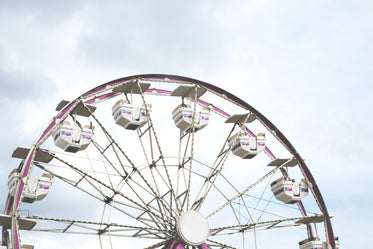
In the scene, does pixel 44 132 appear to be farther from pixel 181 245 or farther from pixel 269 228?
pixel 269 228

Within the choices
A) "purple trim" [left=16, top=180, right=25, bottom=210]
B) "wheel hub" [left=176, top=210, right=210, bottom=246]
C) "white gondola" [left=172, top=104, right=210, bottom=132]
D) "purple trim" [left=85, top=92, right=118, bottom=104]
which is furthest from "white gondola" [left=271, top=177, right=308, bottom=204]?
"purple trim" [left=16, top=180, right=25, bottom=210]

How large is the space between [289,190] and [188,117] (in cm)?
538

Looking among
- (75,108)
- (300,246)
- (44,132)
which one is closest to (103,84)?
(75,108)

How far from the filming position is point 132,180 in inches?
884

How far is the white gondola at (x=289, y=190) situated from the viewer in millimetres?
25516

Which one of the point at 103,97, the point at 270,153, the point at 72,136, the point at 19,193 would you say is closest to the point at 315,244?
the point at 270,153

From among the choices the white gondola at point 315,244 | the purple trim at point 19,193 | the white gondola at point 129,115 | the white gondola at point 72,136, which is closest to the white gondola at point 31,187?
the purple trim at point 19,193

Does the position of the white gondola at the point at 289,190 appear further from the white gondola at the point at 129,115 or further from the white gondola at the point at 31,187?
the white gondola at the point at 31,187

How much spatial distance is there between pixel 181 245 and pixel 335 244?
7505mm

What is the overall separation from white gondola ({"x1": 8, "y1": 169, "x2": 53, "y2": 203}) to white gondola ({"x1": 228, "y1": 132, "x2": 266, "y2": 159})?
7860 millimetres

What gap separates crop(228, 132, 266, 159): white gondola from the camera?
24.9m

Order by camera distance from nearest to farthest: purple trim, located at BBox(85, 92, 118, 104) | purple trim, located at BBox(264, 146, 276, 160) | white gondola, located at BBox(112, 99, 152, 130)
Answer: purple trim, located at BBox(85, 92, 118, 104), white gondola, located at BBox(112, 99, 152, 130), purple trim, located at BBox(264, 146, 276, 160)

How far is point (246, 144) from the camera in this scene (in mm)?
24984

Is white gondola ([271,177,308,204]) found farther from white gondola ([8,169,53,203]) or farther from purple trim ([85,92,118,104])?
white gondola ([8,169,53,203])
